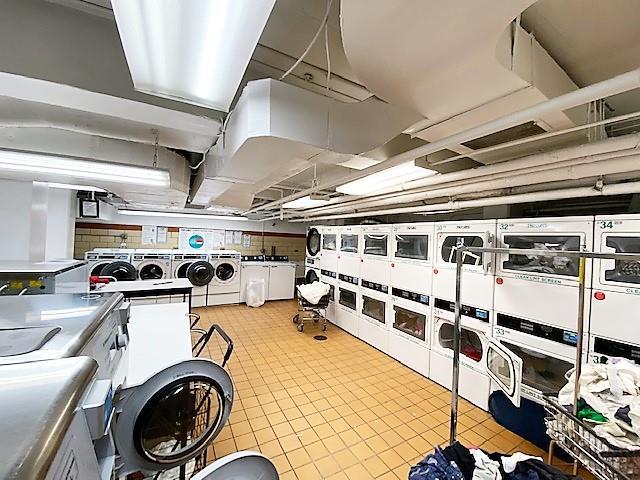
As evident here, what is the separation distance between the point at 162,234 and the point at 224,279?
2021mm

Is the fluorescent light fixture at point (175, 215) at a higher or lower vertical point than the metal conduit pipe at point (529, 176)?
lower

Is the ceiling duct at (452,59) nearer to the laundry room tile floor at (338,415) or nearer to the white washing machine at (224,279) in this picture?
the laundry room tile floor at (338,415)

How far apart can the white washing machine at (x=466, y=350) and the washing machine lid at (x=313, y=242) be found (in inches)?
151

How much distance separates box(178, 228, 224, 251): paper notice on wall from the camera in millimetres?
7457

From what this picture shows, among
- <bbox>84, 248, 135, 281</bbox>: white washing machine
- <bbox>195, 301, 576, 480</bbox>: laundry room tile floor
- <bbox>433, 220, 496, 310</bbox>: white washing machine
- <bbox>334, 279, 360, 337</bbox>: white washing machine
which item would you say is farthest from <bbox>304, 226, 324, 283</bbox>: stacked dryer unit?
<bbox>84, 248, 135, 281</bbox>: white washing machine

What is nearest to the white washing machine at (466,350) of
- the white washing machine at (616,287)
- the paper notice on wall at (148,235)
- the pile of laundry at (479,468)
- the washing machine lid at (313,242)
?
the white washing machine at (616,287)

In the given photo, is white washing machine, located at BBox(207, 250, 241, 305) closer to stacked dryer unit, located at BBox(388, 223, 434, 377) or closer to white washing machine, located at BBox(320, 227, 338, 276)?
white washing machine, located at BBox(320, 227, 338, 276)

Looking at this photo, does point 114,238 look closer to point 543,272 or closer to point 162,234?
point 162,234

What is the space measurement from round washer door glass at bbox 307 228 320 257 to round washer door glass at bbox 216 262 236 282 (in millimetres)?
1922

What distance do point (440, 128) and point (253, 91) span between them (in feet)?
3.43

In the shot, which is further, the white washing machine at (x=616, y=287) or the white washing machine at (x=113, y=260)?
the white washing machine at (x=113, y=260)

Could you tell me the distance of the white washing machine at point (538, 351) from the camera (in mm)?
2291

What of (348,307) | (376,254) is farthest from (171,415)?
(348,307)

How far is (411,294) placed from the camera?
12.8ft
